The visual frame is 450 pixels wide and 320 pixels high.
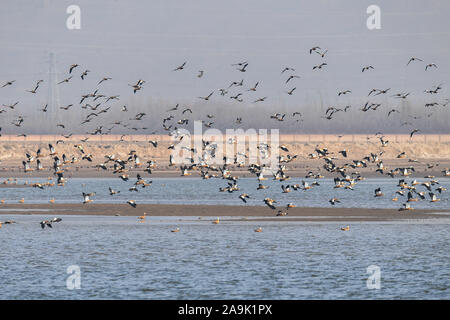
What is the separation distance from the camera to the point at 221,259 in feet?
137

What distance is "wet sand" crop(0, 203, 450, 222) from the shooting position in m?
58.9

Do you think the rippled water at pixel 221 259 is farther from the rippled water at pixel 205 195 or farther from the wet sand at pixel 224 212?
the rippled water at pixel 205 195

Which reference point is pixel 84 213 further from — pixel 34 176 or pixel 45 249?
pixel 34 176

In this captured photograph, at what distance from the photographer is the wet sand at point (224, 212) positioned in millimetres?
58875

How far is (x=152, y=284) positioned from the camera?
35.5 metres

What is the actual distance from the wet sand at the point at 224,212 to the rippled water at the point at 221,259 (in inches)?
139

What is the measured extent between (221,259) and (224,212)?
21.2 metres

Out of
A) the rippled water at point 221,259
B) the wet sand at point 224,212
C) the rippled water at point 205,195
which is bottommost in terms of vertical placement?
the rippled water at point 221,259

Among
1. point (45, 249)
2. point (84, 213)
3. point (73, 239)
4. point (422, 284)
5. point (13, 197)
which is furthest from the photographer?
point (13, 197)

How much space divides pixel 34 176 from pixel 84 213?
52.5 meters

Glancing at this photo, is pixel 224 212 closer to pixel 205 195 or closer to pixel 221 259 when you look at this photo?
pixel 205 195

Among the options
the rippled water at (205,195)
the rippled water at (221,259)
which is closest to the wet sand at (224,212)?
the rippled water at (221,259)

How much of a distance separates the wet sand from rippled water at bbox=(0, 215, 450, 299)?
352 cm
